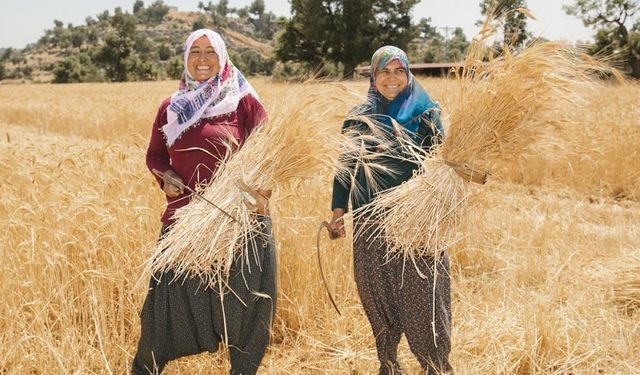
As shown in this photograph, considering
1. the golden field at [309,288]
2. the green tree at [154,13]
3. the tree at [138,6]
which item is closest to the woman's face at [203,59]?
the golden field at [309,288]

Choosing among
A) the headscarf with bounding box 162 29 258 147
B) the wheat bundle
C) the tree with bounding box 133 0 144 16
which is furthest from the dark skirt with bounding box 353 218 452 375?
the tree with bounding box 133 0 144 16

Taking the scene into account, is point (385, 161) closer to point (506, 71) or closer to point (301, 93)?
point (301, 93)

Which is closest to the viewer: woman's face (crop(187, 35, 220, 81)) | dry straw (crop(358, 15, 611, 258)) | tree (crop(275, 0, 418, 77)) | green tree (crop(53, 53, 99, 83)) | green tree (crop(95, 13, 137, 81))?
dry straw (crop(358, 15, 611, 258))

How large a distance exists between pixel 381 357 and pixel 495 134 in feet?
3.34

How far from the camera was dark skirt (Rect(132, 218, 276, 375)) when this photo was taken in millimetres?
1992

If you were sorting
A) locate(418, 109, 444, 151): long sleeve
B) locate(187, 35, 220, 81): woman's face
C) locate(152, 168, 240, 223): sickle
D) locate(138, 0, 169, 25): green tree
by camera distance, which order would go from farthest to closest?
locate(138, 0, 169, 25): green tree
locate(187, 35, 220, 81): woman's face
locate(418, 109, 444, 151): long sleeve
locate(152, 168, 240, 223): sickle

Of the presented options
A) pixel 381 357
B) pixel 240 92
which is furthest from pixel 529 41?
pixel 381 357

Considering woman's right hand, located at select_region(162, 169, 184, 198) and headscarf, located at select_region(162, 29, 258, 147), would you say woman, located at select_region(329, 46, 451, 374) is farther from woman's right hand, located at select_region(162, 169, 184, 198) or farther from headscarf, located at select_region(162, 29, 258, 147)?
woman's right hand, located at select_region(162, 169, 184, 198)

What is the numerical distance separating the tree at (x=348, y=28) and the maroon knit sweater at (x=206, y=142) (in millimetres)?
25642

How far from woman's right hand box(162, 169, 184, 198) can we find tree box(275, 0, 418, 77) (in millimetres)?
25731

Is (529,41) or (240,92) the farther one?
(240,92)

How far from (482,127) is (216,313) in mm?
1161

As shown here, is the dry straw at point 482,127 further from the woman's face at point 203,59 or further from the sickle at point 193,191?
the woman's face at point 203,59

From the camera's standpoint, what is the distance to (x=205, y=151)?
199cm
